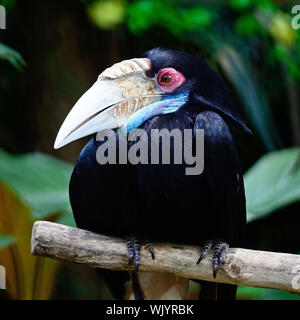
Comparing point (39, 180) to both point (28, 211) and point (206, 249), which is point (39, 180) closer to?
point (28, 211)

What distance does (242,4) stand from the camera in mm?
1804

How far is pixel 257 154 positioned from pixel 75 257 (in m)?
0.98

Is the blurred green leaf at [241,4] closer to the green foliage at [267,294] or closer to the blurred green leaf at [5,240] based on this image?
the green foliage at [267,294]

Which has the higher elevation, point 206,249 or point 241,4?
point 241,4

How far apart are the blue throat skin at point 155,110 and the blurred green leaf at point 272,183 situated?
Answer: 0.45m

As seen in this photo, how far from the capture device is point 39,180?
1.40m

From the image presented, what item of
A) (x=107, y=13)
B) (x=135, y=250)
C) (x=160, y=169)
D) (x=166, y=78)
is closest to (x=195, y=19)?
(x=107, y=13)

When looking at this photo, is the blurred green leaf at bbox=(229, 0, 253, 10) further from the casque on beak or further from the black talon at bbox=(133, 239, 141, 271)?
the black talon at bbox=(133, 239, 141, 271)

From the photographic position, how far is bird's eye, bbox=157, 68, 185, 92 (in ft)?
3.42

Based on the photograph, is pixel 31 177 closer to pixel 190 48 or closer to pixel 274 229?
pixel 190 48

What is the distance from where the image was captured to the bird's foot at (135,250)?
3.12 ft

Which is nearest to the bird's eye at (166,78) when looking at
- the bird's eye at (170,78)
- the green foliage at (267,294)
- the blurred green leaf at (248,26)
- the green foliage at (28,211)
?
the bird's eye at (170,78)

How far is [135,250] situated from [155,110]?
0.28 m
